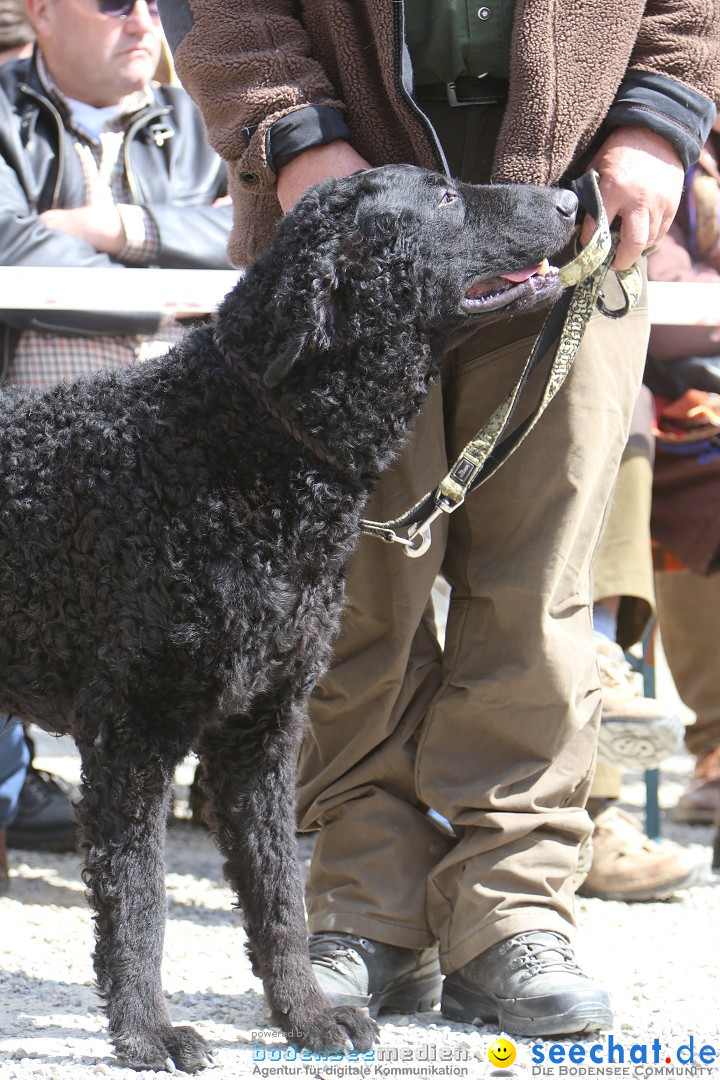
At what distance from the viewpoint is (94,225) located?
4070mm

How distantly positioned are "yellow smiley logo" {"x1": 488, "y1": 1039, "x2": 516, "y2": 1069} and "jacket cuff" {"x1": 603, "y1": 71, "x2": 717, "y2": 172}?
1922 mm

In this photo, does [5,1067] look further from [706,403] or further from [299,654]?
[706,403]

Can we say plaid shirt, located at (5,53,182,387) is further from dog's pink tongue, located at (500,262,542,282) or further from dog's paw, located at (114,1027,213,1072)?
dog's paw, located at (114,1027,213,1072)

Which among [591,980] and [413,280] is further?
[591,980]

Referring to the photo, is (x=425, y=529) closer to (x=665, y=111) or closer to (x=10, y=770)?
(x=665, y=111)

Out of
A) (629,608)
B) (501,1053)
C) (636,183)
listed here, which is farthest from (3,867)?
(636,183)

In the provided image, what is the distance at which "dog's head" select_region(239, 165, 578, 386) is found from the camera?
2.24 meters

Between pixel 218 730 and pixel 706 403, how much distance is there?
264cm

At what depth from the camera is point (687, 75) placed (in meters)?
2.55

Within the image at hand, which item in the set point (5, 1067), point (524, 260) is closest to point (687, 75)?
point (524, 260)

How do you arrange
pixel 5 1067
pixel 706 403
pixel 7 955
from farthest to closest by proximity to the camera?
pixel 706 403 < pixel 7 955 < pixel 5 1067

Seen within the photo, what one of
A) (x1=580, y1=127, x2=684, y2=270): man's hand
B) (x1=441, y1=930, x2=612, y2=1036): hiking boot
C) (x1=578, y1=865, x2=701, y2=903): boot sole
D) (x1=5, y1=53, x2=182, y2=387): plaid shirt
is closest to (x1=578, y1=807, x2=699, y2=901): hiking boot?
(x1=578, y1=865, x2=701, y2=903): boot sole

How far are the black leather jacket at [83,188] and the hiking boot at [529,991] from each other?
7.71 feet

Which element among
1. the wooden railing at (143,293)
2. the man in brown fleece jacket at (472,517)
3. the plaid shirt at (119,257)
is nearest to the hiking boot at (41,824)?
the plaid shirt at (119,257)
